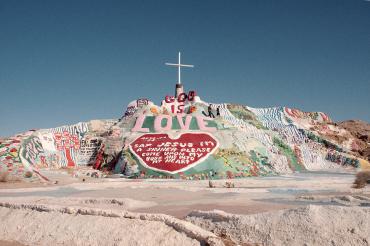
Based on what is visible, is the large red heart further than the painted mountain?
No

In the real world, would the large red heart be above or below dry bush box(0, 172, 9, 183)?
above

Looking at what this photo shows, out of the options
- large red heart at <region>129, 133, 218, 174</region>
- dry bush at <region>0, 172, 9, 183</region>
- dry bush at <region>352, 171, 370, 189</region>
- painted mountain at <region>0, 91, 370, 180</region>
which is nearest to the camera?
dry bush at <region>352, 171, 370, 189</region>

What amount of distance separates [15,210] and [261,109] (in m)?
35.0

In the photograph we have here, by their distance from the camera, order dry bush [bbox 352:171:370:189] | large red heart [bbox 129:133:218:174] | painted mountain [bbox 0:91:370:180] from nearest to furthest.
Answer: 1. dry bush [bbox 352:171:370:189]
2. large red heart [bbox 129:133:218:174]
3. painted mountain [bbox 0:91:370:180]

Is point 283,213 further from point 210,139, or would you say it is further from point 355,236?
point 210,139

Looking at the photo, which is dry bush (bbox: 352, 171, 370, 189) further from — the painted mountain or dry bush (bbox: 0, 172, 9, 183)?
dry bush (bbox: 0, 172, 9, 183)

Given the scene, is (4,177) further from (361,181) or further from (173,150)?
(361,181)

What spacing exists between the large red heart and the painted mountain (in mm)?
64

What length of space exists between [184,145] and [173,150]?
865mm

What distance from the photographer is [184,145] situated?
27.1 meters

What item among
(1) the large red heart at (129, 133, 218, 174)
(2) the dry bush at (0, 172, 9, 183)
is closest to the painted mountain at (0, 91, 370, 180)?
(1) the large red heart at (129, 133, 218, 174)

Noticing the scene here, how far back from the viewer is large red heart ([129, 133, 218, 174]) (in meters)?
26.0

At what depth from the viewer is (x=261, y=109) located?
142 feet

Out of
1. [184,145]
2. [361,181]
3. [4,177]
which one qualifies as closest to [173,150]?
[184,145]
